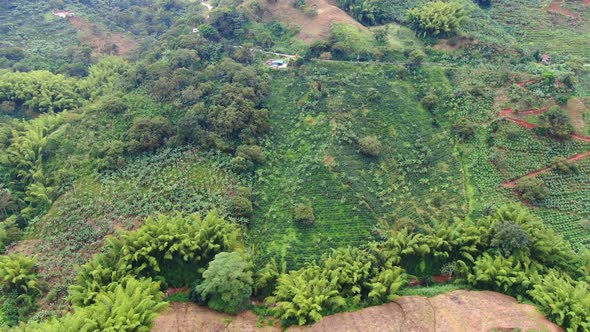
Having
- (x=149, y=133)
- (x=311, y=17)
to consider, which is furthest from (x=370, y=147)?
(x=311, y=17)

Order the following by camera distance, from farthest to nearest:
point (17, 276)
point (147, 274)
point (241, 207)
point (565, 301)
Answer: point (241, 207)
point (17, 276)
point (147, 274)
point (565, 301)

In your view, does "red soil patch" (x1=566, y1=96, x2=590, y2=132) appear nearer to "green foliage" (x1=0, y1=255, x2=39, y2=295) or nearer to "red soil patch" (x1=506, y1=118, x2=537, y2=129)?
"red soil patch" (x1=506, y1=118, x2=537, y2=129)

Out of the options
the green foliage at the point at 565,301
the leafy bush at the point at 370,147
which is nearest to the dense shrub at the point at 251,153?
the leafy bush at the point at 370,147

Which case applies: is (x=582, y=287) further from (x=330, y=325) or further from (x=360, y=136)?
(x=360, y=136)

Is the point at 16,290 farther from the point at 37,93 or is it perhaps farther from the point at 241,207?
the point at 37,93

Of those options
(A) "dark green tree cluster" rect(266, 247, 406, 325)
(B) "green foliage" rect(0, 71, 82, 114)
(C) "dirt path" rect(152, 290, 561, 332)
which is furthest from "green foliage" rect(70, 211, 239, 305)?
(B) "green foliage" rect(0, 71, 82, 114)
